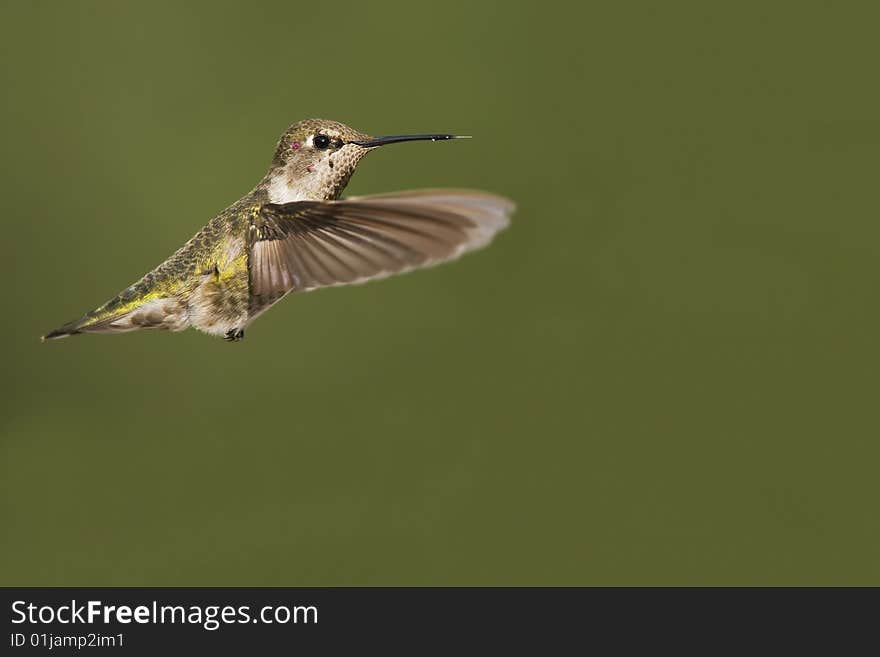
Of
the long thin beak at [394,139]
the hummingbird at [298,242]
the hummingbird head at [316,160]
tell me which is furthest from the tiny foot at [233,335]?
the long thin beak at [394,139]

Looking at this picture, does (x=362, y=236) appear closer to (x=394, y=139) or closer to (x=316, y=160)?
(x=394, y=139)

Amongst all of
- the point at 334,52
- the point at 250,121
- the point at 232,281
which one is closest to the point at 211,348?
the point at 250,121

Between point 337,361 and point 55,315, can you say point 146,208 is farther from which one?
point 337,361

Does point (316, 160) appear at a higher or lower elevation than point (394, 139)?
higher

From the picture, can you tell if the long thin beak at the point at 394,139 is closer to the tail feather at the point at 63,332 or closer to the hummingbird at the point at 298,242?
the hummingbird at the point at 298,242

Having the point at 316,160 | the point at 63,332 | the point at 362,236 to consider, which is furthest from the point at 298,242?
the point at 63,332

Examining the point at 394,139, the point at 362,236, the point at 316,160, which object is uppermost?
the point at 316,160

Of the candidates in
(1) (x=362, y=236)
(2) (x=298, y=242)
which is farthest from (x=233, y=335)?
(1) (x=362, y=236)

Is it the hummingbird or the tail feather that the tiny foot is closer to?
the hummingbird

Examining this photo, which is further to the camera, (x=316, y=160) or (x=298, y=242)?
(x=316, y=160)
